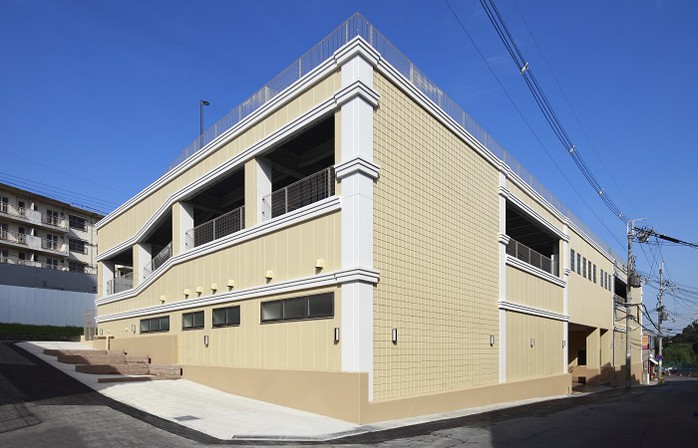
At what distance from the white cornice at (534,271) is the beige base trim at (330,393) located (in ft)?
18.2

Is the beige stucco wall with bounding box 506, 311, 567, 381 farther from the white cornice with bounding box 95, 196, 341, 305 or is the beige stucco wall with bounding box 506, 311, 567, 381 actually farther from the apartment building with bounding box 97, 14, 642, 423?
the white cornice with bounding box 95, 196, 341, 305

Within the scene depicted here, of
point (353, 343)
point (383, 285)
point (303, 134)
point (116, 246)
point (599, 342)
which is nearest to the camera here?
point (353, 343)

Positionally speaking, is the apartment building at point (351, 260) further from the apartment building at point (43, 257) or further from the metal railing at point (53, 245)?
the metal railing at point (53, 245)

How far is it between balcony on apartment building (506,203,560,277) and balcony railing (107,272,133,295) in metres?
22.3

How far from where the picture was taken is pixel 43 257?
190 ft

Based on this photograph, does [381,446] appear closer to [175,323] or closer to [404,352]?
[404,352]

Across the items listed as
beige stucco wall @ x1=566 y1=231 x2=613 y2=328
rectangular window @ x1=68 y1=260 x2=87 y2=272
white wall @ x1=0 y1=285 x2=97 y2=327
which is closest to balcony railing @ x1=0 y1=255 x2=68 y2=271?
rectangular window @ x1=68 y1=260 x2=87 y2=272

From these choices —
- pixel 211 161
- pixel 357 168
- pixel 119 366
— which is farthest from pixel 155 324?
pixel 357 168

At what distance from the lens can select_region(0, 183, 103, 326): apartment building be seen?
41.9 meters

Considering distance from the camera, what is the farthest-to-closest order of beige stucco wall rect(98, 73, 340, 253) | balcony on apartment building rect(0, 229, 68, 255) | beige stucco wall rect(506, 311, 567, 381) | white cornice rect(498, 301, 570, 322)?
1. balcony on apartment building rect(0, 229, 68, 255)
2. beige stucco wall rect(506, 311, 567, 381)
3. white cornice rect(498, 301, 570, 322)
4. beige stucco wall rect(98, 73, 340, 253)

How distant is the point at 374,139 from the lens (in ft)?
47.9

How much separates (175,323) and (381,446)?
1438 centimetres

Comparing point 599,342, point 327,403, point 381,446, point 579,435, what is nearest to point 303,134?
point 327,403

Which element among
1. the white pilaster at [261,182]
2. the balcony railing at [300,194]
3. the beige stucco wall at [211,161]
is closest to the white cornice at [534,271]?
the balcony railing at [300,194]
